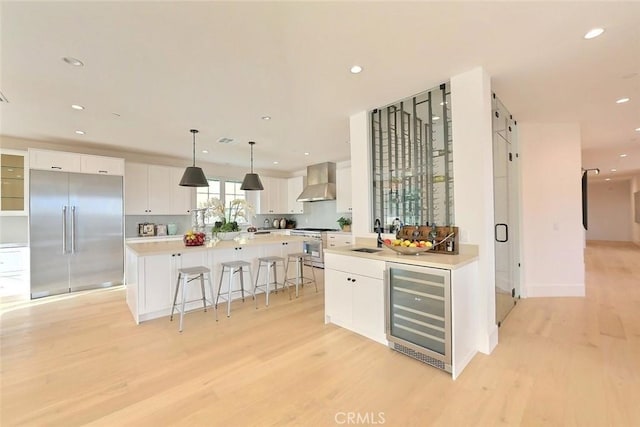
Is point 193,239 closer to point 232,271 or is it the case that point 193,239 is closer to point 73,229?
point 232,271

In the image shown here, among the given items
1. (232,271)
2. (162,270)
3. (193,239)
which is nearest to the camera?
(162,270)

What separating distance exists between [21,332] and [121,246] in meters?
2.14

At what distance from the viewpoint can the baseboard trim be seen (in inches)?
163

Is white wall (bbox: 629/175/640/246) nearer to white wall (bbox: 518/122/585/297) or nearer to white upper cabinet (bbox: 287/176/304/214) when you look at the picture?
white wall (bbox: 518/122/585/297)

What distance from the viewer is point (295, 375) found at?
222cm

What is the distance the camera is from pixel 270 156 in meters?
6.27

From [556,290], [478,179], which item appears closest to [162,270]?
[478,179]

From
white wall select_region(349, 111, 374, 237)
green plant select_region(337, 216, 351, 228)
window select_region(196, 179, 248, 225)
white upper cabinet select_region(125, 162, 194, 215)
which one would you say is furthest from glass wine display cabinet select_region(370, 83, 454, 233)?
white upper cabinet select_region(125, 162, 194, 215)

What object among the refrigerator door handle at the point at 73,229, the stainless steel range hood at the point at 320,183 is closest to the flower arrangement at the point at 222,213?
the refrigerator door handle at the point at 73,229

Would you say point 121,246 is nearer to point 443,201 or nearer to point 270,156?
point 270,156

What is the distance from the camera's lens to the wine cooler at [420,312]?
2.23 meters

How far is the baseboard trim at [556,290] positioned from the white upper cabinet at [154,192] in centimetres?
667

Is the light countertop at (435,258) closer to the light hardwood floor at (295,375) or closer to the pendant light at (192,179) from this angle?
the light hardwood floor at (295,375)

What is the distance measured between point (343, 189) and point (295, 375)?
4.77 m
